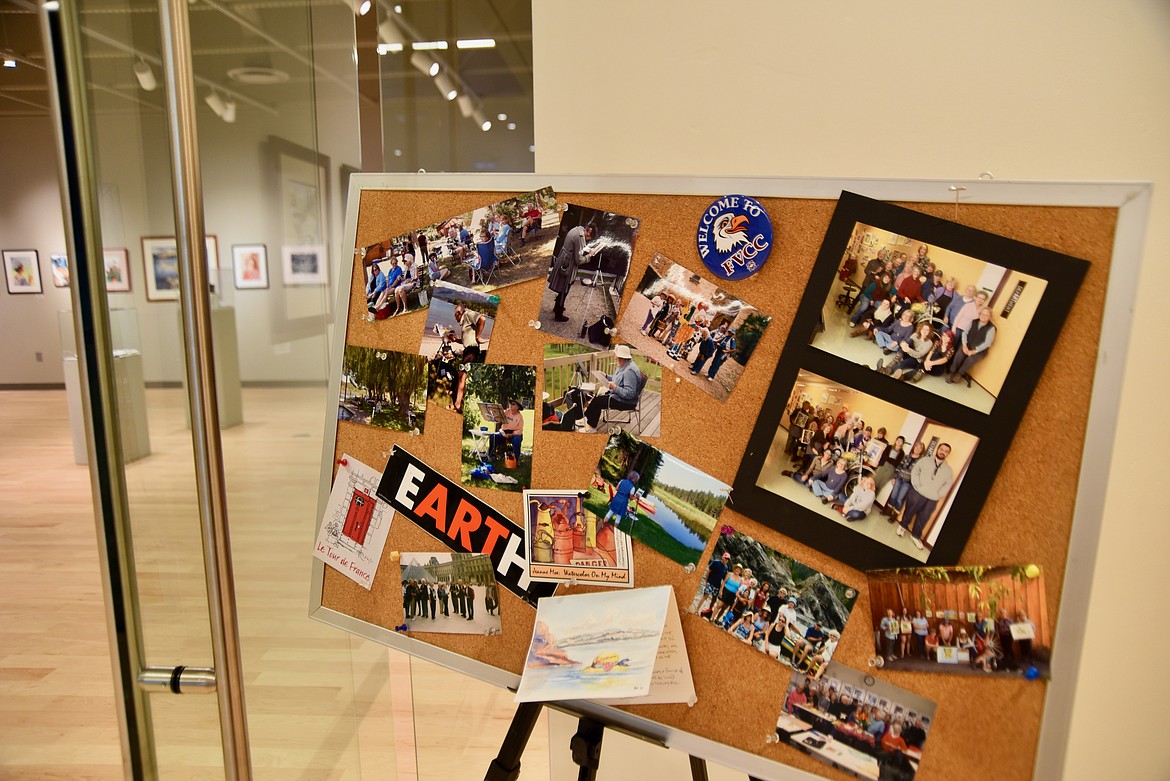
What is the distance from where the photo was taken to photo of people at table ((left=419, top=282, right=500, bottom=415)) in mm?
828

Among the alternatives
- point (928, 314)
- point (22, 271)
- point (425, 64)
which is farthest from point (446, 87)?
point (22, 271)

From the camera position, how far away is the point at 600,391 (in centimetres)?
Result: 77

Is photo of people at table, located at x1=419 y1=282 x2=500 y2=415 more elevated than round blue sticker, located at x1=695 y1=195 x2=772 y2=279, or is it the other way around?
round blue sticker, located at x1=695 y1=195 x2=772 y2=279

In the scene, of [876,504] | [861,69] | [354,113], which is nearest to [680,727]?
[876,504]

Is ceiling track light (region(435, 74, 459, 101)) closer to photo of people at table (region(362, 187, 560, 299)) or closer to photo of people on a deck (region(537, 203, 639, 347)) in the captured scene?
photo of people at table (region(362, 187, 560, 299))

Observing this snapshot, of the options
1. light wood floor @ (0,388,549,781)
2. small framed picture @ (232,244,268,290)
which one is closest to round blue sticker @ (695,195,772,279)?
light wood floor @ (0,388,549,781)

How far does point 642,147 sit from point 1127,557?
40.0 inches

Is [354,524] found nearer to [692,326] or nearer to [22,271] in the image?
[692,326]

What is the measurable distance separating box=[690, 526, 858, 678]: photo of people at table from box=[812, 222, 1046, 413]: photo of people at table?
0.75ft

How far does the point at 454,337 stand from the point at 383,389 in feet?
0.44

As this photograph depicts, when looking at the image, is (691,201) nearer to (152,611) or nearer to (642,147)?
(642,147)

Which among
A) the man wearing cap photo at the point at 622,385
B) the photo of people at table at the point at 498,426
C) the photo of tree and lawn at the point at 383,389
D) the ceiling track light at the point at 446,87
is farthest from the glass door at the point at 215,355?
the ceiling track light at the point at 446,87

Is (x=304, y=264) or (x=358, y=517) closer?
(x=358, y=517)

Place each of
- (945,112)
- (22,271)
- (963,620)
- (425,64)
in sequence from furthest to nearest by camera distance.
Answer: (22,271), (425,64), (945,112), (963,620)
